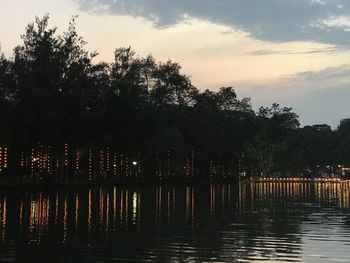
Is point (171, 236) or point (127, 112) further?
point (127, 112)

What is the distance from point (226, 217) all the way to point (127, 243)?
31.3ft

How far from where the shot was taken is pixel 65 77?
6059 cm

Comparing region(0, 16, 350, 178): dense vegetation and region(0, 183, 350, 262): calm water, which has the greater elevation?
region(0, 16, 350, 178): dense vegetation

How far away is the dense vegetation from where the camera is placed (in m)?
55.2

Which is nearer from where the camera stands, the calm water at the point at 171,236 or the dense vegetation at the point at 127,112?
the calm water at the point at 171,236

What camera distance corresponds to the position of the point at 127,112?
72.8 meters

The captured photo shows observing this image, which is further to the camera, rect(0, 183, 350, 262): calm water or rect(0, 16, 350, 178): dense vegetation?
rect(0, 16, 350, 178): dense vegetation

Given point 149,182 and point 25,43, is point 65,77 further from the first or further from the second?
point 149,182

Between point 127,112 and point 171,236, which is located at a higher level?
point 127,112

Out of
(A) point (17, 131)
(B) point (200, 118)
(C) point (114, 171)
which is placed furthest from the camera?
(B) point (200, 118)

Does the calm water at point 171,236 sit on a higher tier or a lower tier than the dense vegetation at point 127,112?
lower

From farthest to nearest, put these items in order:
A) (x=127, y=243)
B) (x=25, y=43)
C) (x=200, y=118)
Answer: (x=200, y=118), (x=25, y=43), (x=127, y=243)

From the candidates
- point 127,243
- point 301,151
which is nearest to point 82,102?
point 127,243

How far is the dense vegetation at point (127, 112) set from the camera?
181ft
